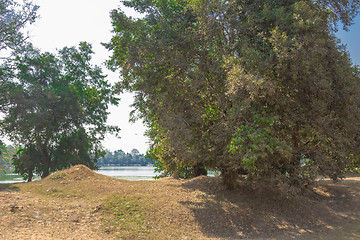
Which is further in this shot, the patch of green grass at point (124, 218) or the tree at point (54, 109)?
the tree at point (54, 109)

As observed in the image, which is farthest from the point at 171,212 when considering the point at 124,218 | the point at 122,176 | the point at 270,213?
the point at 122,176

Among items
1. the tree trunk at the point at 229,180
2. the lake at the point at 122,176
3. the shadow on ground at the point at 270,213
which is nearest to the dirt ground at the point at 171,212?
the shadow on ground at the point at 270,213

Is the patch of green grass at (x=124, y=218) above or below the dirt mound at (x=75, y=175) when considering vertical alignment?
below

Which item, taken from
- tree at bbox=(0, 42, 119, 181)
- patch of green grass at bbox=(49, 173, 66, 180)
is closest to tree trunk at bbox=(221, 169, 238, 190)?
patch of green grass at bbox=(49, 173, 66, 180)

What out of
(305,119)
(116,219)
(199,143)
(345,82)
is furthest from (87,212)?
(345,82)

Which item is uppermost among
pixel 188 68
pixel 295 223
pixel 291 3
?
pixel 291 3

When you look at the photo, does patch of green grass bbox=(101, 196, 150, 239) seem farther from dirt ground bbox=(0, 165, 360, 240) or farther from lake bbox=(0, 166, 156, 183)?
lake bbox=(0, 166, 156, 183)

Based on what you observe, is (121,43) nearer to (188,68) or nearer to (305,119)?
(188,68)

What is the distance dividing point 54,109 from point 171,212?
15344 mm

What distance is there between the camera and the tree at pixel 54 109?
61.8 feet

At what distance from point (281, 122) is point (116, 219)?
6.43 m

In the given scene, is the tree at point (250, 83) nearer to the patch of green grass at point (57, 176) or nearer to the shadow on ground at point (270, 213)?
the shadow on ground at point (270, 213)

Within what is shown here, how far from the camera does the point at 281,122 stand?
31.0 feet

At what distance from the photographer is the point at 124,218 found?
27.9 feet
